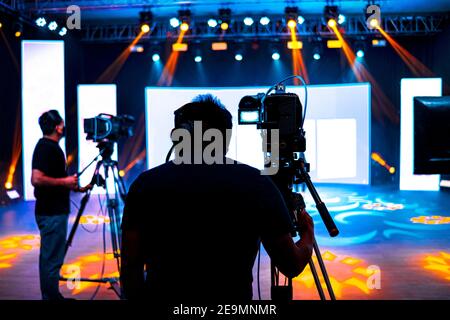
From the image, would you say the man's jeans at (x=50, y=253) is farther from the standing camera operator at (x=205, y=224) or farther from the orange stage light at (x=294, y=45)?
the orange stage light at (x=294, y=45)

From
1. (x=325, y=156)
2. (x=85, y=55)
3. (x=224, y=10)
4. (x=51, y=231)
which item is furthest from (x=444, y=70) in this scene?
(x=51, y=231)

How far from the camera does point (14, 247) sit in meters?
4.28

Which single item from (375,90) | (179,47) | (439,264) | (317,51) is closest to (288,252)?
(439,264)

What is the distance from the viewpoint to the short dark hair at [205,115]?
112 cm

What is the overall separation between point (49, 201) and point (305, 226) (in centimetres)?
184

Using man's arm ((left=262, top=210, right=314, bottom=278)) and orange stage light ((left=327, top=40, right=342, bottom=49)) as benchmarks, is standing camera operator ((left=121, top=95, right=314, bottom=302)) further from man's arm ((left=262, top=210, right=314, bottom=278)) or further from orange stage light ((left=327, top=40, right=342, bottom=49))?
orange stage light ((left=327, top=40, right=342, bottom=49))

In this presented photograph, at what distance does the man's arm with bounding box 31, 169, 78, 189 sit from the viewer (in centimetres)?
253

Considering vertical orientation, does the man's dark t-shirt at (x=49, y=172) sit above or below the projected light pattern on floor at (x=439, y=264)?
above

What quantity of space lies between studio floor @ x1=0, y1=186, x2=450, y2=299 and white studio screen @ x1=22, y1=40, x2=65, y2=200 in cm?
95

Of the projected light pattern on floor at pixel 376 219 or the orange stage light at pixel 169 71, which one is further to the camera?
the orange stage light at pixel 169 71

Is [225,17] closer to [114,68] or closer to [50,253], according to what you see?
[114,68]

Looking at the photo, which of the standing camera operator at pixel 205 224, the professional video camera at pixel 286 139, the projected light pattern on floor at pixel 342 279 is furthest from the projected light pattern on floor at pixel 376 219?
the standing camera operator at pixel 205 224

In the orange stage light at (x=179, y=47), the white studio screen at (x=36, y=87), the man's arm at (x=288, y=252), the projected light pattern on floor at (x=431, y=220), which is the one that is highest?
the orange stage light at (x=179, y=47)

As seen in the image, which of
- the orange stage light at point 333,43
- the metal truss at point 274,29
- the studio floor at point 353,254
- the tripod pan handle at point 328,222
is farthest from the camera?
the orange stage light at point 333,43
